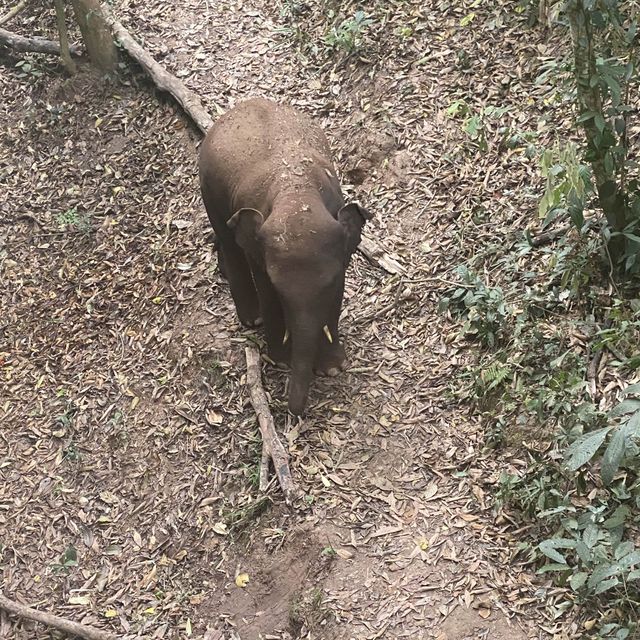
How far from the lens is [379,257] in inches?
274

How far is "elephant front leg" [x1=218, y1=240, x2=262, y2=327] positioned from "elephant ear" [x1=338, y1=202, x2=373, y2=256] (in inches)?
48.0

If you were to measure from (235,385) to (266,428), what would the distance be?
67cm

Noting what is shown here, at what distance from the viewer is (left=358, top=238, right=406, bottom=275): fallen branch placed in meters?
6.83

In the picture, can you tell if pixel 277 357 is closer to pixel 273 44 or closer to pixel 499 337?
pixel 499 337

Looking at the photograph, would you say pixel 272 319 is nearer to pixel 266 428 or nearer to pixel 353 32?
pixel 266 428

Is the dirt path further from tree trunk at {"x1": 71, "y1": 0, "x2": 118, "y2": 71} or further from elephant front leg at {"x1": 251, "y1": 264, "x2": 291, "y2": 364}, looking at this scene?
tree trunk at {"x1": 71, "y1": 0, "x2": 118, "y2": 71}

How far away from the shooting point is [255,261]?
571 cm

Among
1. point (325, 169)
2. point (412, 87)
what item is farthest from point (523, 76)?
point (325, 169)

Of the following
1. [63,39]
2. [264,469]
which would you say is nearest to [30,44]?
[63,39]

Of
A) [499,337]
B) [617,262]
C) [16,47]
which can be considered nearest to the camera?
[617,262]

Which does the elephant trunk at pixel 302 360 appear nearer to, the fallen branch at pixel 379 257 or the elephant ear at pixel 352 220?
the elephant ear at pixel 352 220

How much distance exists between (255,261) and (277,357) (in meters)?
1.01

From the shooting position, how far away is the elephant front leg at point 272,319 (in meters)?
5.81

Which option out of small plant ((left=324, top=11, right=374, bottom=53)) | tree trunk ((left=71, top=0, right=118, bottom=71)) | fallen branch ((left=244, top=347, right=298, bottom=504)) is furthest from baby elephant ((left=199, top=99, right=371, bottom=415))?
tree trunk ((left=71, top=0, right=118, bottom=71))
